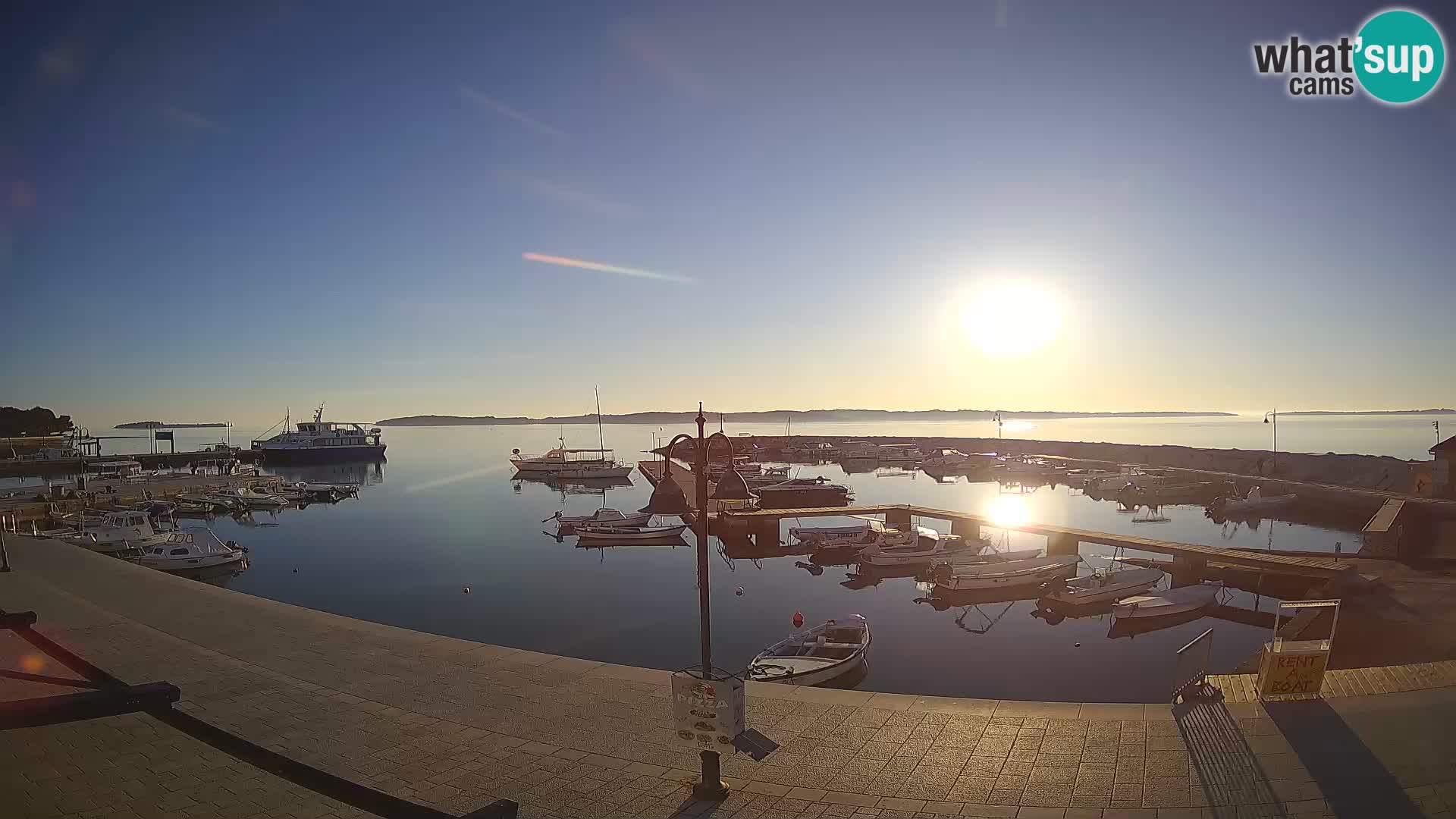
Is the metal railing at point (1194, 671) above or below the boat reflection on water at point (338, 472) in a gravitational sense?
above

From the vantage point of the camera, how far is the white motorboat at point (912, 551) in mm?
33500

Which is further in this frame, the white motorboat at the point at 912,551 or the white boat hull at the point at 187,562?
the white motorboat at the point at 912,551

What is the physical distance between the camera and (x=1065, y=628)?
24.7 m

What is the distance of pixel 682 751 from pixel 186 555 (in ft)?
113

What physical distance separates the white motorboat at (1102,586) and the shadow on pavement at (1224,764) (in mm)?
18558

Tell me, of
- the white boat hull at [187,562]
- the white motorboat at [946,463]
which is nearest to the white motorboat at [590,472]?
the white motorboat at [946,463]

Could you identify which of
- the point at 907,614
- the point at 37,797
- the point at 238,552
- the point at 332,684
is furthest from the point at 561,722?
the point at 238,552

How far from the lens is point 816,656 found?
18.9m

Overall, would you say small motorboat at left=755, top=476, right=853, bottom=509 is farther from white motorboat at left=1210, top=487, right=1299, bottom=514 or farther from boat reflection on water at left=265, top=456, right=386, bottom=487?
boat reflection on water at left=265, top=456, right=386, bottom=487

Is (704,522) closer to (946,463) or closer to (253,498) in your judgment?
(253,498)

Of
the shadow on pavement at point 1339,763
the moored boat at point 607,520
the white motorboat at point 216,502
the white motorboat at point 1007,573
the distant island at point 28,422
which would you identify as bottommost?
the white motorboat at point 1007,573

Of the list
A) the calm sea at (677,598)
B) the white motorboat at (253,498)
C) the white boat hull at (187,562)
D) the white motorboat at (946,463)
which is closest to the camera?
the calm sea at (677,598)

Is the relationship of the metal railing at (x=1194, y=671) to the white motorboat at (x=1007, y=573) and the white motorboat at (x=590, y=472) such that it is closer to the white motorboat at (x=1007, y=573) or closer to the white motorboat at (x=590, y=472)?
the white motorboat at (x=1007, y=573)

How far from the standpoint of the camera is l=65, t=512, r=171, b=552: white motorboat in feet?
113
